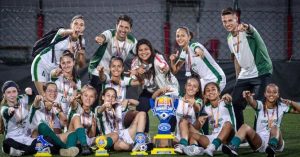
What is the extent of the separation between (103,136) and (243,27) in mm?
1793

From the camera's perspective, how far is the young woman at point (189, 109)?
6320 mm

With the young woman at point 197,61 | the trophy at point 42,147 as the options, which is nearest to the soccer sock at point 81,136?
the trophy at point 42,147

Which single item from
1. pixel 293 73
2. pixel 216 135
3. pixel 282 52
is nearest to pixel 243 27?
pixel 216 135

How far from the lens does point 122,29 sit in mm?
7086

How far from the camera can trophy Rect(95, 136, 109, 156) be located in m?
5.95

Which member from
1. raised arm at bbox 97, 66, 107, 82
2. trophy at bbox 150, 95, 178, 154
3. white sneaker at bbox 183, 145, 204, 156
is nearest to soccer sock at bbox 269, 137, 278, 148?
white sneaker at bbox 183, 145, 204, 156

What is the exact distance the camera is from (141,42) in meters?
6.95

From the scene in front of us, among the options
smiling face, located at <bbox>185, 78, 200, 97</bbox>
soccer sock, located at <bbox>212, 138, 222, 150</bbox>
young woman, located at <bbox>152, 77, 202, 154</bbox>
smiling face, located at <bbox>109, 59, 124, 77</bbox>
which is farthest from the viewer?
smiling face, located at <bbox>109, 59, 124, 77</bbox>

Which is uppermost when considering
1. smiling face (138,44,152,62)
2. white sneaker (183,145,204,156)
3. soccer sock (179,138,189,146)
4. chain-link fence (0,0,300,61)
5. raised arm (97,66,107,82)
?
chain-link fence (0,0,300,61)

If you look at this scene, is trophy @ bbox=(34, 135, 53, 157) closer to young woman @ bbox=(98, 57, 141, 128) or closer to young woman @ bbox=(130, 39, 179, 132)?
young woman @ bbox=(98, 57, 141, 128)

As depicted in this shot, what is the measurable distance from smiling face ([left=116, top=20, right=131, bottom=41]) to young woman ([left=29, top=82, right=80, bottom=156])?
110cm

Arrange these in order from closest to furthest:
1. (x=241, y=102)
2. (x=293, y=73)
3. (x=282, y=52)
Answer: (x=241, y=102), (x=293, y=73), (x=282, y=52)

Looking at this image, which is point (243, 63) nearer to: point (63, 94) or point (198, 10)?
point (63, 94)

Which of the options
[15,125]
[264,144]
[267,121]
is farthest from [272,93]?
[15,125]
